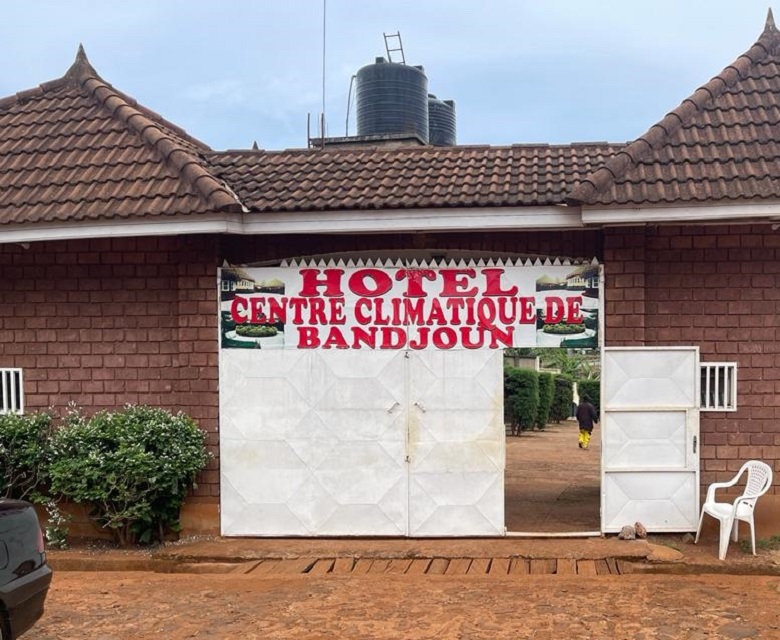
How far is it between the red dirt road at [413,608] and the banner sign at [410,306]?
2.44 metres

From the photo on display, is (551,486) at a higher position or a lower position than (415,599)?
lower

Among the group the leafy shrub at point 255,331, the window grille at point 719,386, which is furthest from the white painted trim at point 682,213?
the leafy shrub at point 255,331

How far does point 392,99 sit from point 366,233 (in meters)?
6.79

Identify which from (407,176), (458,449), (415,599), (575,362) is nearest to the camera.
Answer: (415,599)

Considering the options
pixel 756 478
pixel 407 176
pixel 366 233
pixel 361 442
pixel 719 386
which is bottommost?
pixel 756 478

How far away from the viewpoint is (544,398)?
29.4 m

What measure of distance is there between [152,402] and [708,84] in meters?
7.05

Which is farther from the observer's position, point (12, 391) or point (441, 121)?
point (441, 121)

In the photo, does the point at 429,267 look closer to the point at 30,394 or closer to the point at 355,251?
the point at 355,251

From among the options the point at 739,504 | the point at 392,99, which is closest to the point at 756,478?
the point at 739,504

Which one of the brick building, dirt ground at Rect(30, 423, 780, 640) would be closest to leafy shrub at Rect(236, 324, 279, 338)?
the brick building

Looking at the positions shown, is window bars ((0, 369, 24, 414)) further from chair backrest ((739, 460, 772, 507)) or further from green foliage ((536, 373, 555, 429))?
green foliage ((536, 373, 555, 429))

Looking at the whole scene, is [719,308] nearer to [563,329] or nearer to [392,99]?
[563,329]

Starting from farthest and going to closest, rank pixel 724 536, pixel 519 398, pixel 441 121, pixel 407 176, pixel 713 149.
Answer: pixel 519 398, pixel 441 121, pixel 407 176, pixel 713 149, pixel 724 536
